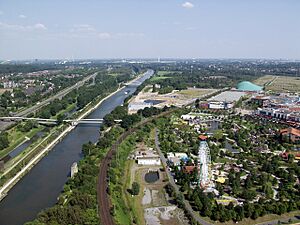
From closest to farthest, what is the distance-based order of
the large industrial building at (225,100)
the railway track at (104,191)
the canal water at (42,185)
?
the railway track at (104,191) → the canal water at (42,185) → the large industrial building at (225,100)

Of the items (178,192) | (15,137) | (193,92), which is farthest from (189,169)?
(193,92)

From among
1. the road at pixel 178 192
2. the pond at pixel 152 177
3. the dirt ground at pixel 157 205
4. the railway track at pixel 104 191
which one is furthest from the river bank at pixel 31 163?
the road at pixel 178 192

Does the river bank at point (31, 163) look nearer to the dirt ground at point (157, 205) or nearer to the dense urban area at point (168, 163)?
the dense urban area at point (168, 163)

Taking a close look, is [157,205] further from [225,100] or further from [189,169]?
[225,100]

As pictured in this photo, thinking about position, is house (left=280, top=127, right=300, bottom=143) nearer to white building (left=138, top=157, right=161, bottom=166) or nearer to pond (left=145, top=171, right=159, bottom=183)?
white building (left=138, top=157, right=161, bottom=166)

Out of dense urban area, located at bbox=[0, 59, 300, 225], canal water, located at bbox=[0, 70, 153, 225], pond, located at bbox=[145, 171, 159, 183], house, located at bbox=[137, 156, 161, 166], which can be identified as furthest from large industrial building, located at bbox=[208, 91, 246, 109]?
pond, located at bbox=[145, 171, 159, 183]

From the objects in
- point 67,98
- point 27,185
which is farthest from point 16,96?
point 27,185
